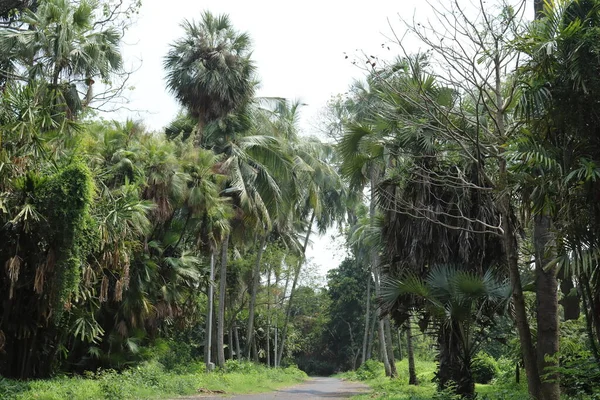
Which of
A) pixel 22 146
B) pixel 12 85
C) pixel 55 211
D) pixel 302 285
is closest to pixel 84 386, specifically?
pixel 55 211

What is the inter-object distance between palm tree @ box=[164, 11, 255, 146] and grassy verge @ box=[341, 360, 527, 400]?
1272 cm

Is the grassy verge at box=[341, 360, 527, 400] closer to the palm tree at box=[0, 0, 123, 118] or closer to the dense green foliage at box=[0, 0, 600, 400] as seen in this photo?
the dense green foliage at box=[0, 0, 600, 400]

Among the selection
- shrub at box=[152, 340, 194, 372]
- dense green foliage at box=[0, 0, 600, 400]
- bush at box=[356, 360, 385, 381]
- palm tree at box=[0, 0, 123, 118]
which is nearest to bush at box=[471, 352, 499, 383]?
dense green foliage at box=[0, 0, 600, 400]

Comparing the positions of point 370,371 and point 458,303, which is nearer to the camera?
point 458,303

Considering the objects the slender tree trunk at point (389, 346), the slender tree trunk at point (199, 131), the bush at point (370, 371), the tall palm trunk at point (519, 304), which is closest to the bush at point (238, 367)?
the slender tree trunk at point (389, 346)

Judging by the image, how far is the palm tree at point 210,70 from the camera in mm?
26578

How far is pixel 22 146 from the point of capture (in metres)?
13.5

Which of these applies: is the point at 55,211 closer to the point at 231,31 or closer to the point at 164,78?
the point at 164,78

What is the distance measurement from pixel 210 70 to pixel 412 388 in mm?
15275

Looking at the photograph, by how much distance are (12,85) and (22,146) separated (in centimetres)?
154

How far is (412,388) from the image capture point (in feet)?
73.8

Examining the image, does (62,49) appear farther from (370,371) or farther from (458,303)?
(370,371)

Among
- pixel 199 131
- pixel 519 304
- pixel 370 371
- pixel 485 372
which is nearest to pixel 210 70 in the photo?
pixel 199 131

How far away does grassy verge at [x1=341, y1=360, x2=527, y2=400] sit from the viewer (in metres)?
13.1
